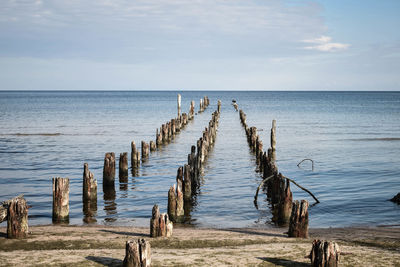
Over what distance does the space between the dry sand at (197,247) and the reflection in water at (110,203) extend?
1.55 m

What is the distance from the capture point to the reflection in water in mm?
11544

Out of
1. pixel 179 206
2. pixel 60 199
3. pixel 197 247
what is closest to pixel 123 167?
pixel 179 206

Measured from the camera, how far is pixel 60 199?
10.3 metres

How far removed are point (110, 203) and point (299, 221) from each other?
21.4 ft

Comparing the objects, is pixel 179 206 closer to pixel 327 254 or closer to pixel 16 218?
Answer: pixel 16 218

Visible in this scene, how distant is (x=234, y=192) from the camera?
14844 millimetres

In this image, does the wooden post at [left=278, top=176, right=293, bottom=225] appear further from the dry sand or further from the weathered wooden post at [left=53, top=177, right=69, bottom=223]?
the weathered wooden post at [left=53, top=177, right=69, bottom=223]

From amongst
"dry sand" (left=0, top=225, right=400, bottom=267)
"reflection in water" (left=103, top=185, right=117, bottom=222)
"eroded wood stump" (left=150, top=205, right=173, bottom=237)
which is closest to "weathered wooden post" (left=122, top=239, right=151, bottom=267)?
"dry sand" (left=0, top=225, right=400, bottom=267)

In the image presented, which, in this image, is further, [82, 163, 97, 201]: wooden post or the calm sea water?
[82, 163, 97, 201]: wooden post

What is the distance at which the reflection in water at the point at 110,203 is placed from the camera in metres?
11.5

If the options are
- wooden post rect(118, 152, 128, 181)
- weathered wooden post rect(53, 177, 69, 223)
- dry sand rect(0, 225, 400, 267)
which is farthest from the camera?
wooden post rect(118, 152, 128, 181)

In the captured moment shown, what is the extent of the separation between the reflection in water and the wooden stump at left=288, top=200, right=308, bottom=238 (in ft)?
16.0

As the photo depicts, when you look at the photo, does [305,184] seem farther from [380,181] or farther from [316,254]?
[316,254]

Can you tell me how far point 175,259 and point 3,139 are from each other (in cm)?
2701
